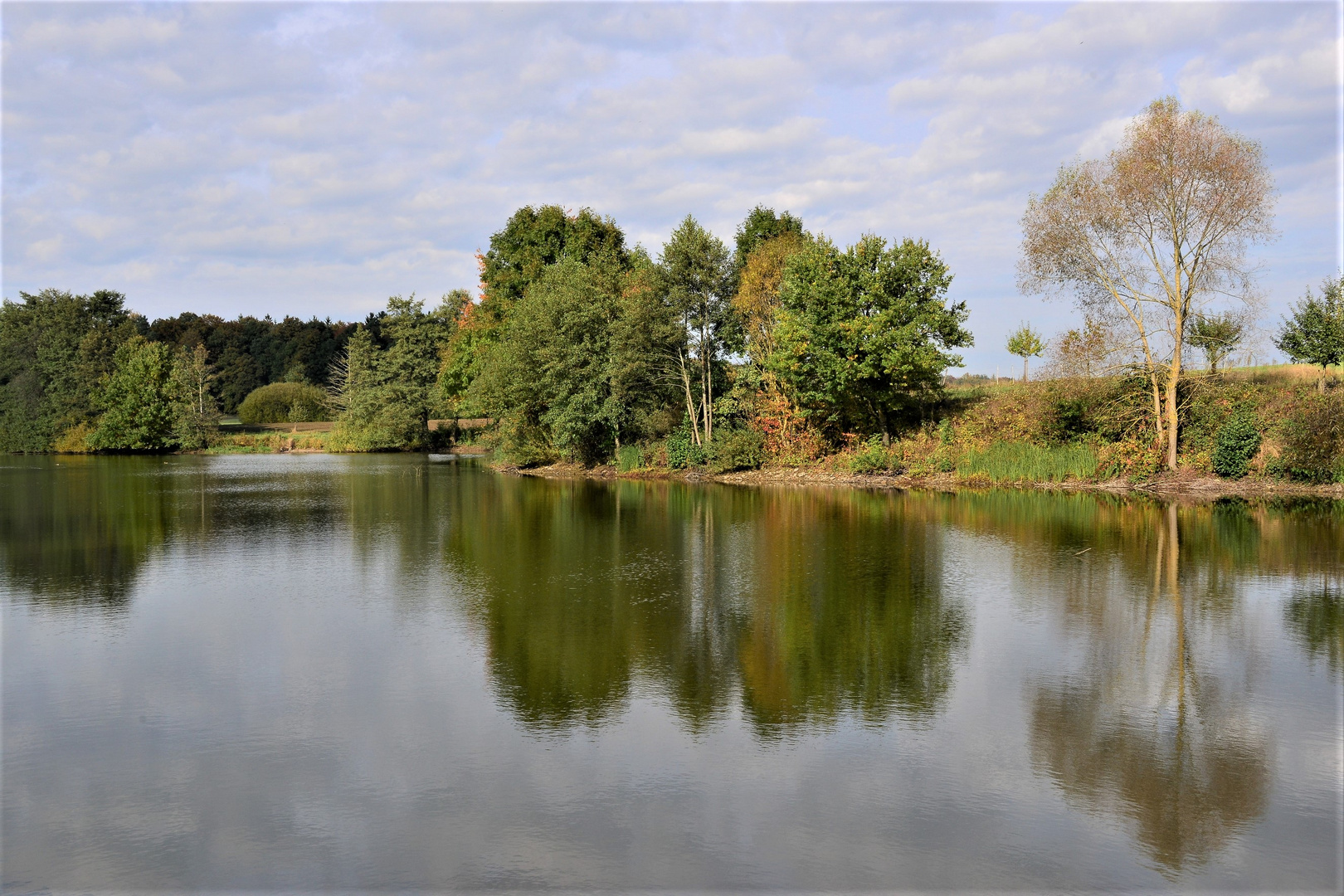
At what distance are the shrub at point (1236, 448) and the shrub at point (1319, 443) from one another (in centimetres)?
98

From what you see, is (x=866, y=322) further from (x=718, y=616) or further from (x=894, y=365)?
(x=718, y=616)

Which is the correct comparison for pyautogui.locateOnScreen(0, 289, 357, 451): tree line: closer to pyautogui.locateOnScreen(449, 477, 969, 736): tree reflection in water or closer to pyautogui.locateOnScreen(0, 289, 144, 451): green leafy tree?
pyautogui.locateOnScreen(0, 289, 144, 451): green leafy tree

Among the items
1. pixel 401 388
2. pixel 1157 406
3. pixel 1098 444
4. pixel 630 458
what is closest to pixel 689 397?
pixel 630 458

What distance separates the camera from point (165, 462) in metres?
52.4

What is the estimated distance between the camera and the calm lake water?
5.69 meters

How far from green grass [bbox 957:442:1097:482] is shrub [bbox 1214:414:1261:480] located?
11.3 ft

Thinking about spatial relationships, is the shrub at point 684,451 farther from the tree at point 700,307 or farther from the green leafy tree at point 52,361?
the green leafy tree at point 52,361

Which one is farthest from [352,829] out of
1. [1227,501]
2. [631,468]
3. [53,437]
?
[53,437]

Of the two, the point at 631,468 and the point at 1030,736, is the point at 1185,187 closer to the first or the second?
the point at 631,468

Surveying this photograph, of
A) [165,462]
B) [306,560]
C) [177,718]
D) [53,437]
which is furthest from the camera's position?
[53,437]

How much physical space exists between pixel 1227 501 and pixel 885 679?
1936 centimetres

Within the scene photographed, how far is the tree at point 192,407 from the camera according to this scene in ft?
224

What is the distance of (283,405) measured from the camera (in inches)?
3487

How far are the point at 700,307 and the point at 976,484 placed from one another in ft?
40.2
